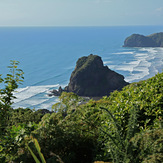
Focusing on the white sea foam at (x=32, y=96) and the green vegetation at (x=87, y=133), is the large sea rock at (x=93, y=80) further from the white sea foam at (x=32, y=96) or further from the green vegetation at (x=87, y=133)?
the green vegetation at (x=87, y=133)

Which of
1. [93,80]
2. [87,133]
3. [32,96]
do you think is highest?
[87,133]

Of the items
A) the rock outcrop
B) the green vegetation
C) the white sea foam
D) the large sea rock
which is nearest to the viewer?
the green vegetation

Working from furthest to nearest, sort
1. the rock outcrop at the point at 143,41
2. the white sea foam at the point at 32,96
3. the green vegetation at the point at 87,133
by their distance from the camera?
1. the rock outcrop at the point at 143,41
2. the white sea foam at the point at 32,96
3. the green vegetation at the point at 87,133

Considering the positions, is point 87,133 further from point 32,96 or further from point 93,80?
point 93,80

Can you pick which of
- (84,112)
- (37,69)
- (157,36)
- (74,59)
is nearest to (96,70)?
(37,69)

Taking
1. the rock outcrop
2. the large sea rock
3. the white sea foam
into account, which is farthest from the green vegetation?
Result: the rock outcrop

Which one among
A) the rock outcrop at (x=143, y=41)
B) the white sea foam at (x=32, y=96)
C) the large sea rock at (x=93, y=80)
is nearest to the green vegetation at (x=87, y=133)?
the white sea foam at (x=32, y=96)

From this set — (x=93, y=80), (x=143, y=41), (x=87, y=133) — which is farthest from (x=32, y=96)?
(x=143, y=41)

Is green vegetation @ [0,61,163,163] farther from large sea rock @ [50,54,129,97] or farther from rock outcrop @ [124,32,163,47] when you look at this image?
rock outcrop @ [124,32,163,47]
